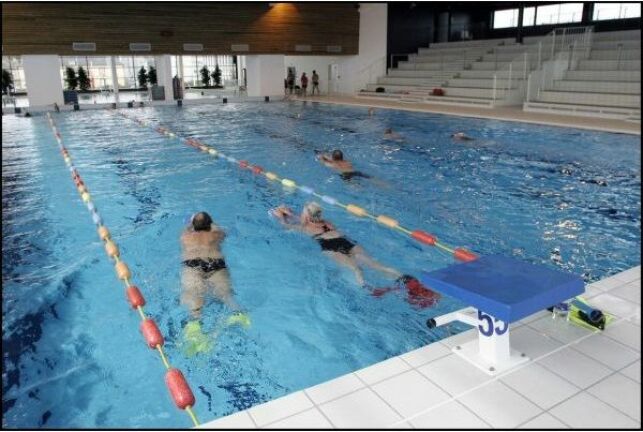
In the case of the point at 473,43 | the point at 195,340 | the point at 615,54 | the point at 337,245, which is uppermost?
the point at 473,43

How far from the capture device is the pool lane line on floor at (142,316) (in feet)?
8.04

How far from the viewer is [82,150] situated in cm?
1079

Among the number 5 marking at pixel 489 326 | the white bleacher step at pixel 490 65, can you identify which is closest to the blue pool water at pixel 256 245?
the number 5 marking at pixel 489 326

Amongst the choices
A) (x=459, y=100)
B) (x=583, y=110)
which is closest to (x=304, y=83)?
(x=459, y=100)

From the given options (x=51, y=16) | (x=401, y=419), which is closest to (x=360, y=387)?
(x=401, y=419)

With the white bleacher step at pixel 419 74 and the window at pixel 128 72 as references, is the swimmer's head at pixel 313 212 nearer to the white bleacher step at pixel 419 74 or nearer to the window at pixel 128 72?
the white bleacher step at pixel 419 74

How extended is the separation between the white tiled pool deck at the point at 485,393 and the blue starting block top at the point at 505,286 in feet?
1.29

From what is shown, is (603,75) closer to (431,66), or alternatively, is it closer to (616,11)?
(616,11)

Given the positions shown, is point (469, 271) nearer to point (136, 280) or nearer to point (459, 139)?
point (136, 280)

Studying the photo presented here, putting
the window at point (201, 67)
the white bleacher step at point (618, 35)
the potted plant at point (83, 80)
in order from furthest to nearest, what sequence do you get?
1. the window at point (201, 67)
2. the potted plant at point (83, 80)
3. the white bleacher step at point (618, 35)

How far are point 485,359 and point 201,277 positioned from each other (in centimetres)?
244

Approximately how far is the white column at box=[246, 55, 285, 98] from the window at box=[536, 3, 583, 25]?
1134 cm

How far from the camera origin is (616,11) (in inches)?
739

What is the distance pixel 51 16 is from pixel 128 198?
1534 centimetres
